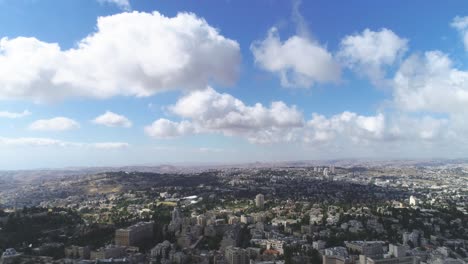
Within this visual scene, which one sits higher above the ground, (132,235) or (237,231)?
(132,235)

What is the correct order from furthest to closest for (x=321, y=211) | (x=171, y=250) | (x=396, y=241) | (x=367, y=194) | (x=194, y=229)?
→ 1. (x=367, y=194)
2. (x=321, y=211)
3. (x=194, y=229)
4. (x=396, y=241)
5. (x=171, y=250)

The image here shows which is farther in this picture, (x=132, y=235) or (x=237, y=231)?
(x=237, y=231)

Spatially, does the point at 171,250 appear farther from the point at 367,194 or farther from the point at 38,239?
the point at 367,194

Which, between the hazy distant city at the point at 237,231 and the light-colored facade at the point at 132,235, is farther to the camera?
the light-colored facade at the point at 132,235

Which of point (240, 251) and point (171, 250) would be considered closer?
point (240, 251)

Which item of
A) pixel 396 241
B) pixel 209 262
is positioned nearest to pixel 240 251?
pixel 209 262

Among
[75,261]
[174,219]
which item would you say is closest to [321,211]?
[174,219]

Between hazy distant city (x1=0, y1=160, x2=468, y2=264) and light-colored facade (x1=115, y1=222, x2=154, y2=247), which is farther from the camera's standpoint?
light-colored facade (x1=115, y1=222, x2=154, y2=247)

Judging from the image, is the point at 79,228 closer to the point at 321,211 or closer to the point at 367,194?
the point at 321,211

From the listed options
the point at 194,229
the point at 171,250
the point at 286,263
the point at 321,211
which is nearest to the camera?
the point at 286,263
